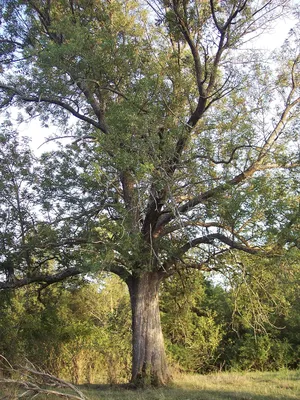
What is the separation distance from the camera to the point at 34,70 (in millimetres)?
11055

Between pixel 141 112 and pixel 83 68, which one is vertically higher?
pixel 83 68

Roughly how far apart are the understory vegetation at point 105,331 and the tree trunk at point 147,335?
40.7 inches

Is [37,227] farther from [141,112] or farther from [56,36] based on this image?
[56,36]

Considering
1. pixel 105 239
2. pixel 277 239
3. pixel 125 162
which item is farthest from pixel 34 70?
pixel 277 239

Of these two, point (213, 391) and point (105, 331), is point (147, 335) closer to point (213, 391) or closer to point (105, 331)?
point (213, 391)

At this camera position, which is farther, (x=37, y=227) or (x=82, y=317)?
(x=82, y=317)

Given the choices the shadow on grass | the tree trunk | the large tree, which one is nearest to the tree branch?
the large tree

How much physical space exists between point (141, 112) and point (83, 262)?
3.55 meters

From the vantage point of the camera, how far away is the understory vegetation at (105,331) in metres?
14.2

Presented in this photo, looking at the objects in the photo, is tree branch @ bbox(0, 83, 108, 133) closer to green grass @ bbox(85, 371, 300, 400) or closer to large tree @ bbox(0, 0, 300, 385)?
large tree @ bbox(0, 0, 300, 385)

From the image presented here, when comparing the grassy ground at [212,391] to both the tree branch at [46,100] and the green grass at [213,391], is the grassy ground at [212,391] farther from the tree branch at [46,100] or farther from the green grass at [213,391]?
the tree branch at [46,100]

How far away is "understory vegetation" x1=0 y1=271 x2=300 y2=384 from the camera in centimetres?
1417

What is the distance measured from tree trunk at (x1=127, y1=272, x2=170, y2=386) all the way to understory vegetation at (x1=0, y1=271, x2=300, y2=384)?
3.39 feet

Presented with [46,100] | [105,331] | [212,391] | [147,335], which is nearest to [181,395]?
[212,391]
